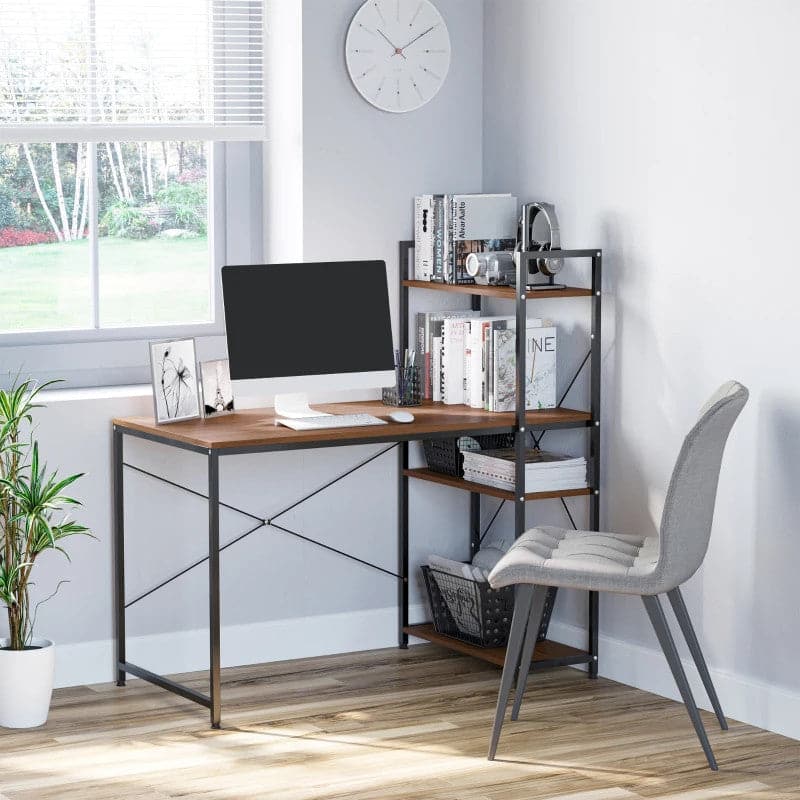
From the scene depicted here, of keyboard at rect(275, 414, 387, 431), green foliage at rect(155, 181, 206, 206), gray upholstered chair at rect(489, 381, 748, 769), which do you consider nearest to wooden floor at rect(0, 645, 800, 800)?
gray upholstered chair at rect(489, 381, 748, 769)

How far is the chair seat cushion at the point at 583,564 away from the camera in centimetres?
336

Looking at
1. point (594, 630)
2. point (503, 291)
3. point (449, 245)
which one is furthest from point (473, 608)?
point (449, 245)

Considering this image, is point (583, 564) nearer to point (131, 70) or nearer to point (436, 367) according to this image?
point (436, 367)

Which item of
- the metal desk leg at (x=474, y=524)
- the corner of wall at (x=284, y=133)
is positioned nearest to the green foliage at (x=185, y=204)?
the corner of wall at (x=284, y=133)

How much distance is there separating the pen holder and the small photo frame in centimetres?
47

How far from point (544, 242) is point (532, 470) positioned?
0.63 meters

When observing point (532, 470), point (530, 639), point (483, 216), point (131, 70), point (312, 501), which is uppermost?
point (131, 70)

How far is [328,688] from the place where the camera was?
4.03m

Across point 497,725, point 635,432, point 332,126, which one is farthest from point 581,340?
point 497,725

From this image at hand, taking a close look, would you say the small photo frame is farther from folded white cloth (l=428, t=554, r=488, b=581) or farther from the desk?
folded white cloth (l=428, t=554, r=488, b=581)

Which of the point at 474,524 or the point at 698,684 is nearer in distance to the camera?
the point at 698,684

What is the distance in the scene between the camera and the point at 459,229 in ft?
13.8

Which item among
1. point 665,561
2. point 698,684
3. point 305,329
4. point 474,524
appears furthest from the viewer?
point 474,524

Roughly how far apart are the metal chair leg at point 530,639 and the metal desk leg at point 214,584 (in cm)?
74
